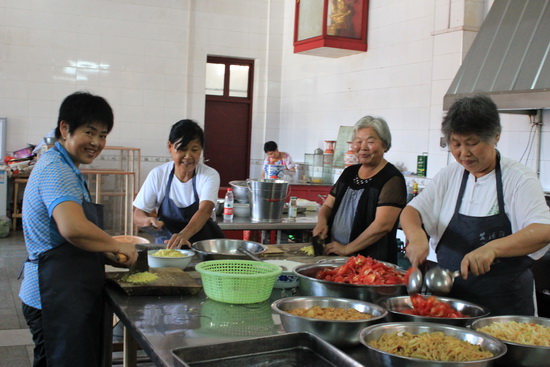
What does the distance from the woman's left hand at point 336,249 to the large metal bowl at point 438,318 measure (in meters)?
1.27

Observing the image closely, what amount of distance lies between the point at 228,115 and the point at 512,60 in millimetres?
7007

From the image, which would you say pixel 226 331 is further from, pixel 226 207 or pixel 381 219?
pixel 226 207

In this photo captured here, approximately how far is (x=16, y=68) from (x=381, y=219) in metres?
8.79

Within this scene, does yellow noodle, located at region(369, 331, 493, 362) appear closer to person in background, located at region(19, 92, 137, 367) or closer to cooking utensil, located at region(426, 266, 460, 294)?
cooking utensil, located at region(426, 266, 460, 294)

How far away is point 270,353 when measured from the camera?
198 centimetres

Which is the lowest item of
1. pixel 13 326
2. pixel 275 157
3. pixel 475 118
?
pixel 13 326

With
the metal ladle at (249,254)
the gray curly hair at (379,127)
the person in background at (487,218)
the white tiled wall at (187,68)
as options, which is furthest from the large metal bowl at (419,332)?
the white tiled wall at (187,68)

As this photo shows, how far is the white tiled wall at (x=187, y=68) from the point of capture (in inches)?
348

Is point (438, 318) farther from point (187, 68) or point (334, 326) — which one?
point (187, 68)

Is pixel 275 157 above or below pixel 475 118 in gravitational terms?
below

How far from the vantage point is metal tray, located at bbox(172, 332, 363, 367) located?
1.86 m

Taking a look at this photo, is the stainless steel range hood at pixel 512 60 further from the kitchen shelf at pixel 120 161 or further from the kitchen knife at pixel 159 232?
A: the kitchen shelf at pixel 120 161

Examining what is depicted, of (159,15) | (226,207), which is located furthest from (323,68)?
(226,207)

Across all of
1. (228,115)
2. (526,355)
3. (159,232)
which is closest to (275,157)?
(228,115)
